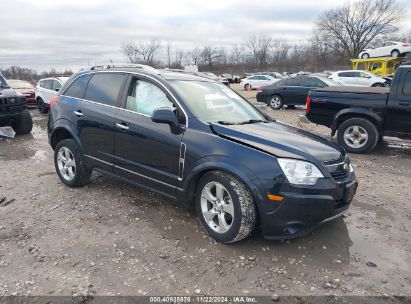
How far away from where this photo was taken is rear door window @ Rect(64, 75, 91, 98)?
5.15 meters

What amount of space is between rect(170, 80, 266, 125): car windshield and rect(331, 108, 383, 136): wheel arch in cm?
376

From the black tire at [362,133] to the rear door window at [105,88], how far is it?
5.18 meters

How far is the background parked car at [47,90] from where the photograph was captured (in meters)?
14.9

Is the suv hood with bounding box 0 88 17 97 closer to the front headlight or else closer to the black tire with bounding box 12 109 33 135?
the black tire with bounding box 12 109 33 135

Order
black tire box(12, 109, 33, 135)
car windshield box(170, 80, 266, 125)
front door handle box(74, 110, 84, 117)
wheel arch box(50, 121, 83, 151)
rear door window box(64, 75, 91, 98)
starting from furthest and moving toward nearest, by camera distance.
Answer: black tire box(12, 109, 33, 135)
rear door window box(64, 75, 91, 98)
wheel arch box(50, 121, 83, 151)
front door handle box(74, 110, 84, 117)
car windshield box(170, 80, 266, 125)

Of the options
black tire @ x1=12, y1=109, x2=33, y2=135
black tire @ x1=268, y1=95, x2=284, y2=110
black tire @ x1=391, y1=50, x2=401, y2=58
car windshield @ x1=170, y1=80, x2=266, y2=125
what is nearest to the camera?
car windshield @ x1=170, y1=80, x2=266, y2=125

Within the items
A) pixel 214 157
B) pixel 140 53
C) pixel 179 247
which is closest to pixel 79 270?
pixel 179 247

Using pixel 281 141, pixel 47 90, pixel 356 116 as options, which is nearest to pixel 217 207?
pixel 281 141

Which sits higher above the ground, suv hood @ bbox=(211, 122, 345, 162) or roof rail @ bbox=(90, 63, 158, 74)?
roof rail @ bbox=(90, 63, 158, 74)

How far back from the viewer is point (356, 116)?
7762 mm

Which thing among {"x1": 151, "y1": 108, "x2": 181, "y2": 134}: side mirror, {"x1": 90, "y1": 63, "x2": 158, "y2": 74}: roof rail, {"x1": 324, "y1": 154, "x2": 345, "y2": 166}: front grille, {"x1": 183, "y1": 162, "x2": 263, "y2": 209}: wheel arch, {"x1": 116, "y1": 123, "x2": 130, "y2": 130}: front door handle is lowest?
{"x1": 183, "y1": 162, "x2": 263, "y2": 209}: wheel arch

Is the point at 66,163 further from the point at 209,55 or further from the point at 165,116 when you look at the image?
the point at 209,55

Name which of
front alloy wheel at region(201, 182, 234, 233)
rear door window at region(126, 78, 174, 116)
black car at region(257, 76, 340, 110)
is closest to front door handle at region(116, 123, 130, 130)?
rear door window at region(126, 78, 174, 116)

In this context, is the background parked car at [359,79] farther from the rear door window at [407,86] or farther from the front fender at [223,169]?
the front fender at [223,169]
